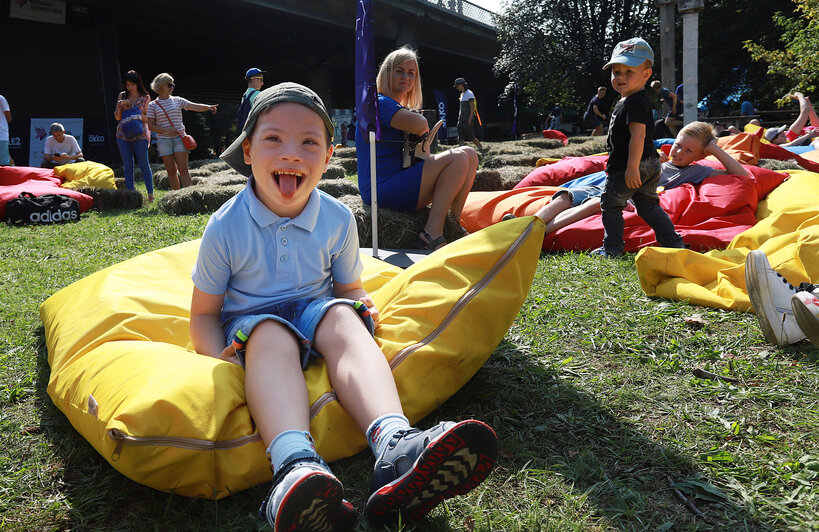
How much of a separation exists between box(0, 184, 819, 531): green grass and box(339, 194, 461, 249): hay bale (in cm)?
202

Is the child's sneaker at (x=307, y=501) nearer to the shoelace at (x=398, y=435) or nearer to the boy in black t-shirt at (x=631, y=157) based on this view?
the shoelace at (x=398, y=435)

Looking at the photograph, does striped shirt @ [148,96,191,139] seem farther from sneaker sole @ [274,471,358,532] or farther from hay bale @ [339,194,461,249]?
sneaker sole @ [274,471,358,532]

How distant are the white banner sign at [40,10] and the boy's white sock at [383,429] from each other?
634 inches

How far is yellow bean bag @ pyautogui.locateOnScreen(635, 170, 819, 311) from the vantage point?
9.54ft

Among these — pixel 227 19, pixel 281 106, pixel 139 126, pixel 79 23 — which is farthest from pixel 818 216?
pixel 227 19

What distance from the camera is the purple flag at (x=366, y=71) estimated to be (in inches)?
159

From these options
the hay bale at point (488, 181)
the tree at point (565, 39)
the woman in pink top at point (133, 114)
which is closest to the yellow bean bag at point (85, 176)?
the woman in pink top at point (133, 114)

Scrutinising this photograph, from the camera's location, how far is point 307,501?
1303mm

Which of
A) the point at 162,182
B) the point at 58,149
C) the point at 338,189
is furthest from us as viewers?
the point at 162,182

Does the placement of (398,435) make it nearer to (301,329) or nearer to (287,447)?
(287,447)

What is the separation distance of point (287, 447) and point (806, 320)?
195cm

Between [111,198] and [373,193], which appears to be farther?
[111,198]

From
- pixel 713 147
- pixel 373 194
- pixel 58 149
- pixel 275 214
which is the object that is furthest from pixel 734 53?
pixel 275 214

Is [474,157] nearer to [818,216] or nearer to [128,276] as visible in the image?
[818,216]
